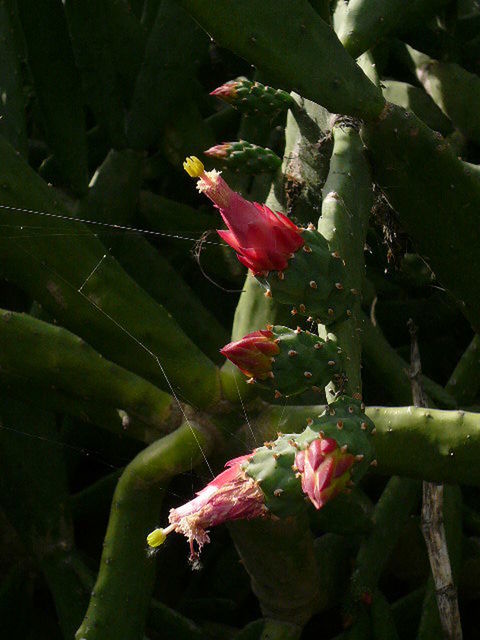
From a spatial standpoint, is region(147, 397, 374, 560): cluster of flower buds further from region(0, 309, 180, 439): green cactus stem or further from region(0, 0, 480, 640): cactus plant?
region(0, 309, 180, 439): green cactus stem

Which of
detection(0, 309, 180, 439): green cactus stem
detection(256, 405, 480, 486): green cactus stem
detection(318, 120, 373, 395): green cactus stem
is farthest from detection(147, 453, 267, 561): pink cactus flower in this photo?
detection(0, 309, 180, 439): green cactus stem

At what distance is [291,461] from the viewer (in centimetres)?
122

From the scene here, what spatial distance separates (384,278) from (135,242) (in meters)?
0.68

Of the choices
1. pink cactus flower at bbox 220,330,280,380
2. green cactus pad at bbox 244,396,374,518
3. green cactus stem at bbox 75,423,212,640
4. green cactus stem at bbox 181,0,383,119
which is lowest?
green cactus stem at bbox 75,423,212,640

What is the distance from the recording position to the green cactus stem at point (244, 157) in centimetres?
187

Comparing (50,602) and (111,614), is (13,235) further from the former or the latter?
(50,602)

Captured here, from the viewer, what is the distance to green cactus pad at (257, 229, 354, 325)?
1339mm

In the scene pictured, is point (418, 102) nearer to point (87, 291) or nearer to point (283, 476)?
point (87, 291)

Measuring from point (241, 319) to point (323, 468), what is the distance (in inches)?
28.0

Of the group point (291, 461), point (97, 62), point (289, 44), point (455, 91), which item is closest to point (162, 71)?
point (97, 62)

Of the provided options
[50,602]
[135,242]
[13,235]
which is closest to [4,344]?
[13,235]

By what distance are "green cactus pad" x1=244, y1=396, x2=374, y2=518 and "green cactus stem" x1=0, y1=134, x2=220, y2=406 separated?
517mm

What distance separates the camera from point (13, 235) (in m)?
1.64

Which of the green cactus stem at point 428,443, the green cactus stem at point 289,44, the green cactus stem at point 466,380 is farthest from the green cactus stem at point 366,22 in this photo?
the green cactus stem at point 466,380
